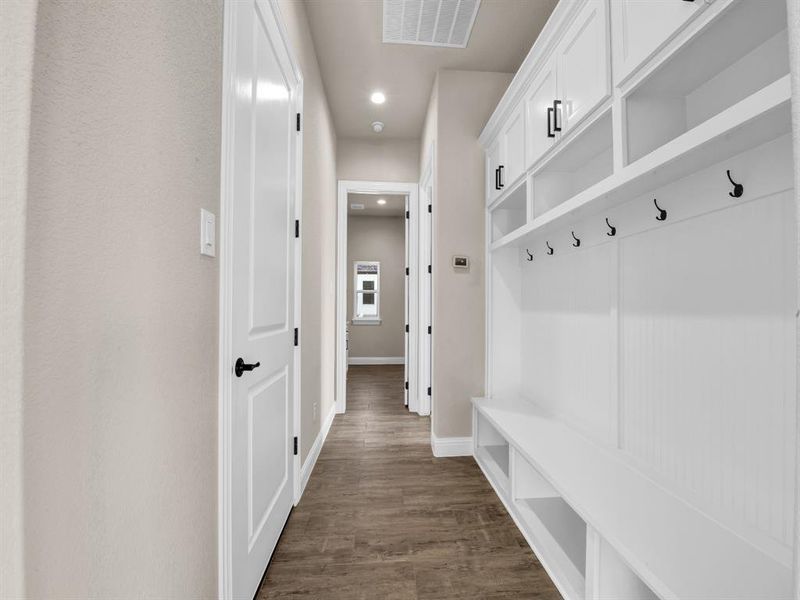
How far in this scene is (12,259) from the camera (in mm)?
468

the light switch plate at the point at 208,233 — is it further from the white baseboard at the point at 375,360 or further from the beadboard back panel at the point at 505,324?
the white baseboard at the point at 375,360

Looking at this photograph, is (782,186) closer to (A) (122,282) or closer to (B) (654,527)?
(B) (654,527)

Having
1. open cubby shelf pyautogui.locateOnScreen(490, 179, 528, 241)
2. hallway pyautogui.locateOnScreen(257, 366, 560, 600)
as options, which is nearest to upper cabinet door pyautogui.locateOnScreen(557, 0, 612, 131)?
open cubby shelf pyautogui.locateOnScreen(490, 179, 528, 241)

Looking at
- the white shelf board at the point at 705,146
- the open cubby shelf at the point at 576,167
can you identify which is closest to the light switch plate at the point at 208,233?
the white shelf board at the point at 705,146

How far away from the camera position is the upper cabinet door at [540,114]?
5.81ft

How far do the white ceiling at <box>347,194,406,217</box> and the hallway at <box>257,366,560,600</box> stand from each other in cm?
407

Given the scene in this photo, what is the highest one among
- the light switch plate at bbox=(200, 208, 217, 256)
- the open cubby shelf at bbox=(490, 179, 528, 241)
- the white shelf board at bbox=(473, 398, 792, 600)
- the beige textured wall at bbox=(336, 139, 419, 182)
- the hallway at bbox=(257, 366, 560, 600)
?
the beige textured wall at bbox=(336, 139, 419, 182)

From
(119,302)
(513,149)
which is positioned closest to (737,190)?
(513,149)

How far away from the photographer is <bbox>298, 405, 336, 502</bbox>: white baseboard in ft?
7.32

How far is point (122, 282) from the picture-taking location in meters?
0.70

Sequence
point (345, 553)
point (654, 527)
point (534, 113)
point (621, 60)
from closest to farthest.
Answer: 1. point (654, 527)
2. point (621, 60)
3. point (345, 553)
4. point (534, 113)

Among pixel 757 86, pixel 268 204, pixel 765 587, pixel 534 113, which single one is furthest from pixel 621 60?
pixel 765 587

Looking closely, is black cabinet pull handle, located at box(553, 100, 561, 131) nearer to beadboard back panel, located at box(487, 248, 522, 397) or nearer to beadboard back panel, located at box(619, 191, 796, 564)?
beadboard back panel, located at box(619, 191, 796, 564)

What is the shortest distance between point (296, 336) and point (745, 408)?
179cm
